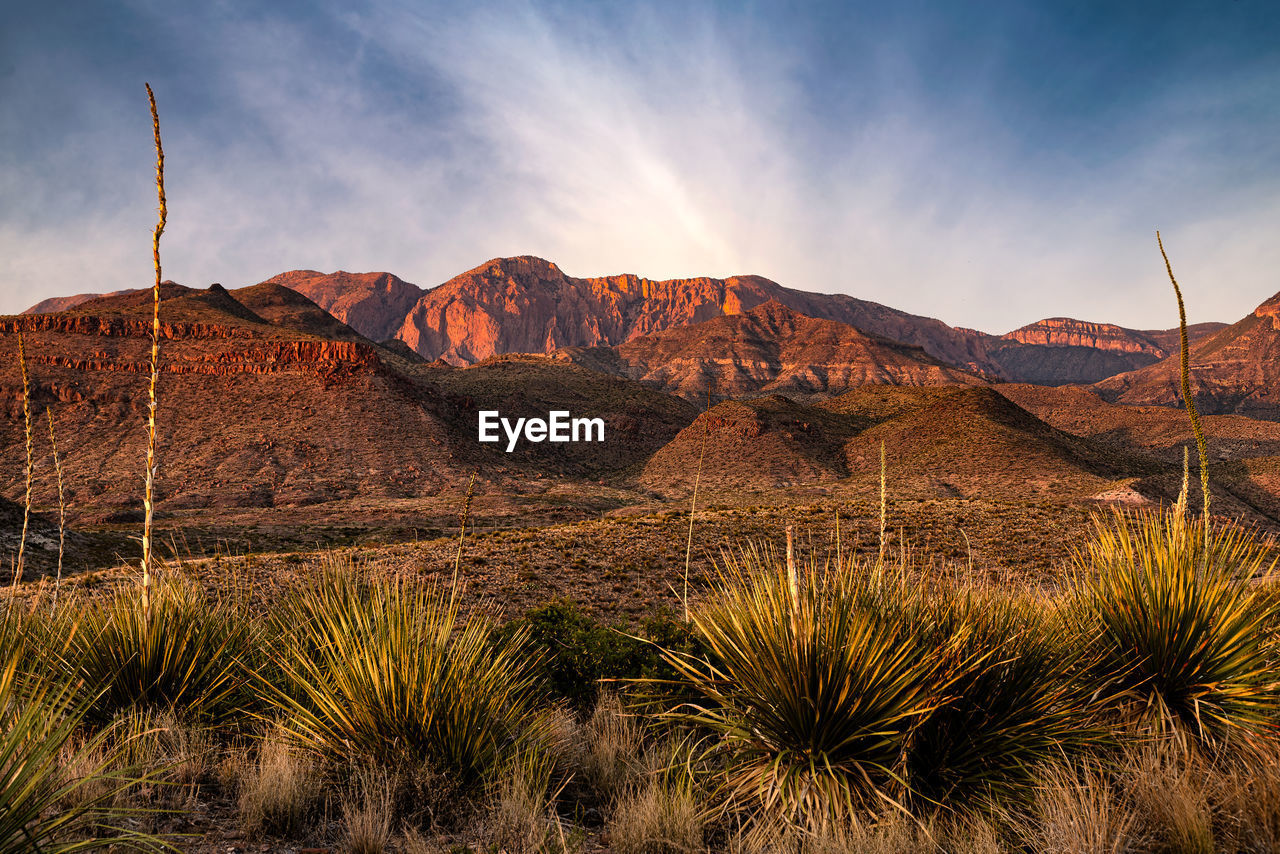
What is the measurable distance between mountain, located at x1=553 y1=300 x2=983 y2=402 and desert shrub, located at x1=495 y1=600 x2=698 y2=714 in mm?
106253

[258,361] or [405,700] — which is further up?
[258,361]

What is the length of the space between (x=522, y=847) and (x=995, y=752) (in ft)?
9.56

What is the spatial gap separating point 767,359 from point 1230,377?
11869 centimetres

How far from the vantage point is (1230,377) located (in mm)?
157375

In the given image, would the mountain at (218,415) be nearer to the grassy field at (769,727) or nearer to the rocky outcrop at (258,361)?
the rocky outcrop at (258,361)

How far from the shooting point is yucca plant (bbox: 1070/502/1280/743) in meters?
4.40

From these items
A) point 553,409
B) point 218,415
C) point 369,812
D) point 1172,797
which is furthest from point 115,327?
point 1172,797

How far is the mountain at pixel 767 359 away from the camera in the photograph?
5162 inches

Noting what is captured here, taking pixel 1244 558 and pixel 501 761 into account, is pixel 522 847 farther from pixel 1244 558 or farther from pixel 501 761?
pixel 1244 558

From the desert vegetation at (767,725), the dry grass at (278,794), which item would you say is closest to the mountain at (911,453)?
the desert vegetation at (767,725)

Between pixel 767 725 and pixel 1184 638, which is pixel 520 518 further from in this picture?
pixel 1184 638

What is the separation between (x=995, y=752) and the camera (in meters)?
3.89

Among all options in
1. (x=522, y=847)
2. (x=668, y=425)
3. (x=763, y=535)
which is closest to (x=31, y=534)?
Answer: (x=763, y=535)

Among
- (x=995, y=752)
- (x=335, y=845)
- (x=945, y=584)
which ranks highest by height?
(x=945, y=584)
